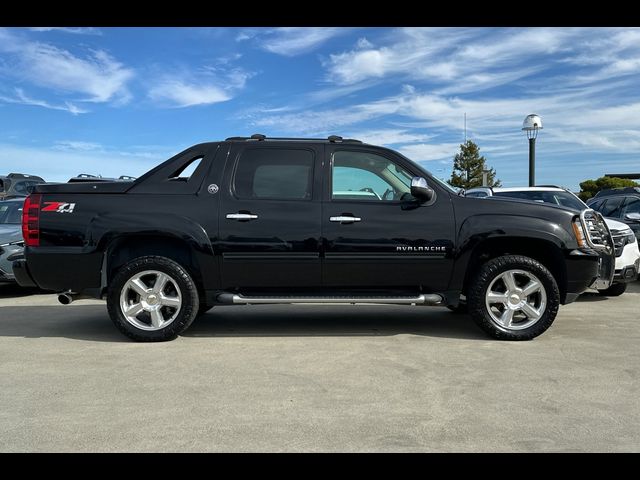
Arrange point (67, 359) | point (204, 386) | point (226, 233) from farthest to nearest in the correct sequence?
point (226, 233) → point (67, 359) → point (204, 386)

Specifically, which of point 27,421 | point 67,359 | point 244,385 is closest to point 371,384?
point 244,385

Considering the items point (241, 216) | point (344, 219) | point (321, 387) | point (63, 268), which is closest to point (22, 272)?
point (63, 268)

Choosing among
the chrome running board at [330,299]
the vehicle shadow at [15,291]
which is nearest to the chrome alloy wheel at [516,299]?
the chrome running board at [330,299]

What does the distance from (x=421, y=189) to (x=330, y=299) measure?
4.49ft

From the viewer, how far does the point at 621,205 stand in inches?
410

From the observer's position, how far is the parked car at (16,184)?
17203mm

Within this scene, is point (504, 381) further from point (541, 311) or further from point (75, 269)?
point (75, 269)

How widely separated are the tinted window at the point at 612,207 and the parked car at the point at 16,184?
15466 mm

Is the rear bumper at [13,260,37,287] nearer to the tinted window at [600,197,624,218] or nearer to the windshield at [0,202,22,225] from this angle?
the windshield at [0,202,22,225]

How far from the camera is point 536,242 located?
5574 millimetres

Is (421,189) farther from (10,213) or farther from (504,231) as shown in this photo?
(10,213)

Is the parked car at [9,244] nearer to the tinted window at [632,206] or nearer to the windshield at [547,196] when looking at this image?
the windshield at [547,196]

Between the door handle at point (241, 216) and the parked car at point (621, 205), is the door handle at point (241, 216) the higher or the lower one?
the lower one
